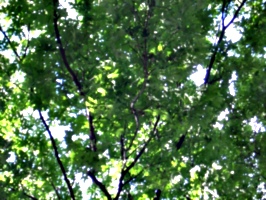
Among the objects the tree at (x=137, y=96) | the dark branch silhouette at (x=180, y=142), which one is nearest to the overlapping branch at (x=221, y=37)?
the tree at (x=137, y=96)

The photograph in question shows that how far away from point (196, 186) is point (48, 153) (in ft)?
10.8

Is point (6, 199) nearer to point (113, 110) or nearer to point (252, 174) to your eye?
point (113, 110)

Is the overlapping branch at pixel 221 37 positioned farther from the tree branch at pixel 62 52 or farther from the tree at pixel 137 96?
the tree branch at pixel 62 52

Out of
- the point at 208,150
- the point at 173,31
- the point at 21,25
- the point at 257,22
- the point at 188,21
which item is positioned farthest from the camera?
the point at 257,22

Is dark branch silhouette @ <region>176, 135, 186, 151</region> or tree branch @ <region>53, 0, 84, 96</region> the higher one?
tree branch @ <region>53, 0, 84, 96</region>

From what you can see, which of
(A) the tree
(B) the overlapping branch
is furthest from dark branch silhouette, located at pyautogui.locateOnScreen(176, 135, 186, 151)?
(B) the overlapping branch

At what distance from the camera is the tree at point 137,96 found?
5.62m

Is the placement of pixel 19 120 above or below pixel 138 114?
above

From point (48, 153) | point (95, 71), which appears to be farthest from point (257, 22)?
point (48, 153)

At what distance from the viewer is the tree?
5.62m

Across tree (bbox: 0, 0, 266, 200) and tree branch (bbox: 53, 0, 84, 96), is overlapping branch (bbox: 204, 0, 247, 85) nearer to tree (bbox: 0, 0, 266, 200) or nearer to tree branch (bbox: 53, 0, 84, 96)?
tree (bbox: 0, 0, 266, 200)

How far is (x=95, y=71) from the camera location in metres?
6.02

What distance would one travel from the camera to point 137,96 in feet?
18.9

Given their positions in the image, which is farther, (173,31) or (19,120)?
(19,120)
